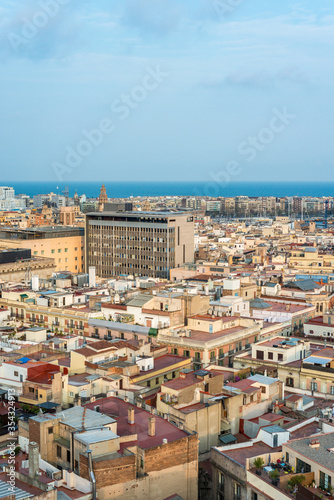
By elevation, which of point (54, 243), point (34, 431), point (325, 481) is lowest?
point (325, 481)

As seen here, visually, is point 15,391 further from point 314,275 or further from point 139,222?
point 139,222

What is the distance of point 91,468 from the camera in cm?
1994

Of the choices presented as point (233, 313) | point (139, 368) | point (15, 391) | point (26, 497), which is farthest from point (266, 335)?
point (26, 497)

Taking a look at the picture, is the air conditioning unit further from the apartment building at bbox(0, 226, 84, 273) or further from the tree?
the apartment building at bbox(0, 226, 84, 273)

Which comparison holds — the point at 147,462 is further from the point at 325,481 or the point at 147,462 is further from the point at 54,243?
the point at 54,243

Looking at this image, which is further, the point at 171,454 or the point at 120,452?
the point at 171,454

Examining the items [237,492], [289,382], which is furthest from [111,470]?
[289,382]

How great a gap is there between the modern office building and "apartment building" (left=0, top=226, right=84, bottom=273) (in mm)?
1556

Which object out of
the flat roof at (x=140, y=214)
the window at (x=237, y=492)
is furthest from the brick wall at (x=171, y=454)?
the flat roof at (x=140, y=214)

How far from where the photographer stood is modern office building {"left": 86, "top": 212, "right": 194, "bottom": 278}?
268 feet

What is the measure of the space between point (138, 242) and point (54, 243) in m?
11.1

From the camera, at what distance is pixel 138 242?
8431 cm

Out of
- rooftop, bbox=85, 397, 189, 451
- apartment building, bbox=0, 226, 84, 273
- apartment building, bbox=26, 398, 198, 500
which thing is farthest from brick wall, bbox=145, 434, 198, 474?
apartment building, bbox=0, 226, 84, 273

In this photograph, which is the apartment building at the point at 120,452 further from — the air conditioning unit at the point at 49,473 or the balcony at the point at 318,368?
the balcony at the point at 318,368
